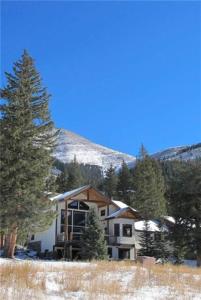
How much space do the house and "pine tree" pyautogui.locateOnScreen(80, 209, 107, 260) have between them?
4487 mm

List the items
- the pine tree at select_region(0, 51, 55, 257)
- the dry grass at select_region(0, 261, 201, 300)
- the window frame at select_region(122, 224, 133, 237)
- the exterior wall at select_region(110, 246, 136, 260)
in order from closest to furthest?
the dry grass at select_region(0, 261, 201, 300) → the pine tree at select_region(0, 51, 55, 257) → the exterior wall at select_region(110, 246, 136, 260) → the window frame at select_region(122, 224, 133, 237)

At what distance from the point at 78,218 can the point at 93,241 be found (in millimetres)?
9440

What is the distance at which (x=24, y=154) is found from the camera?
29.3 m

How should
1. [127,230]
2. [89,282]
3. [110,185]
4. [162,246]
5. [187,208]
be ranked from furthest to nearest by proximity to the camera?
1. [110,185]
2. [127,230]
3. [162,246]
4. [187,208]
5. [89,282]

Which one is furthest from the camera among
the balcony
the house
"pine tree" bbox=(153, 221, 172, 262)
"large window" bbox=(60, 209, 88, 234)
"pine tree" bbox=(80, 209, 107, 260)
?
the balcony

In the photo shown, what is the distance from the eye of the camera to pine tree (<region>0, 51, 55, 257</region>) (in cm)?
2836

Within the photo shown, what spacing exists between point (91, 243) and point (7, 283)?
85.1 feet

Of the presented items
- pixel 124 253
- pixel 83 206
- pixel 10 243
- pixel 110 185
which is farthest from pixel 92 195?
pixel 110 185

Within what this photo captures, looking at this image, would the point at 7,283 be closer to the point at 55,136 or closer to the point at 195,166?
the point at 55,136

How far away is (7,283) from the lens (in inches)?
475

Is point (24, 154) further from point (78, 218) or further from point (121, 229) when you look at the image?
point (121, 229)

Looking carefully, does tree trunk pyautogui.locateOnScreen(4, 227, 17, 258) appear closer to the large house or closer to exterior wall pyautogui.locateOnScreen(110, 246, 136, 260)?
the large house

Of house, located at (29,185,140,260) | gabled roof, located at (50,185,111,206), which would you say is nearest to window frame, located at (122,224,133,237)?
house, located at (29,185,140,260)

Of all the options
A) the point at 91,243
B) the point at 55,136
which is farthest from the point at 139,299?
the point at 91,243
